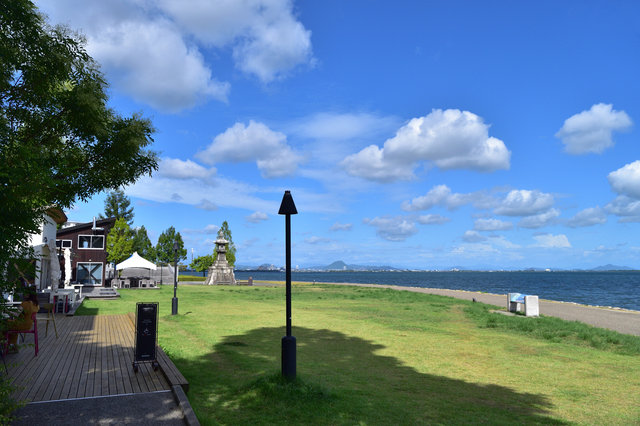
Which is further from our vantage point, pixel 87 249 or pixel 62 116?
pixel 87 249

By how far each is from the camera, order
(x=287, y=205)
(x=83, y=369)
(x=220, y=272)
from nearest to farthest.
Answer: (x=287, y=205) < (x=83, y=369) < (x=220, y=272)

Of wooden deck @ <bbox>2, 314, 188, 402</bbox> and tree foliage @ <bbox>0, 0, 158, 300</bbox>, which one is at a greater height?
tree foliage @ <bbox>0, 0, 158, 300</bbox>

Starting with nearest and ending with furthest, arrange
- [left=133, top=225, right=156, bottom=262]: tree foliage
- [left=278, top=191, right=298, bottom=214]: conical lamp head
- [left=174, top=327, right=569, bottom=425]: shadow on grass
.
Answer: [left=174, top=327, right=569, bottom=425]: shadow on grass < [left=278, top=191, right=298, bottom=214]: conical lamp head < [left=133, top=225, right=156, bottom=262]: tree foliage

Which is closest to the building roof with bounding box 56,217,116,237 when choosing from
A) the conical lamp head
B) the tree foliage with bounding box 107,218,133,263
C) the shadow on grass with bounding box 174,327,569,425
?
the tree foliage with bounding box 107,218,133,263

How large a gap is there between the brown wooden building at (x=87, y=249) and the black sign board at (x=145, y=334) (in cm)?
3237

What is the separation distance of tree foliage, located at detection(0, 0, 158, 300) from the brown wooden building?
28.0 m

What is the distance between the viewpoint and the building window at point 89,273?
36.6 meters

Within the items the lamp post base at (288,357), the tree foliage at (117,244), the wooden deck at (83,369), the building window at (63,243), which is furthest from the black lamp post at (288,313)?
the tree foliage at (117,244)

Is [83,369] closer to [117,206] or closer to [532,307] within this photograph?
[532,307]

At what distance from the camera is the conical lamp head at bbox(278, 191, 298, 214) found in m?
7.87

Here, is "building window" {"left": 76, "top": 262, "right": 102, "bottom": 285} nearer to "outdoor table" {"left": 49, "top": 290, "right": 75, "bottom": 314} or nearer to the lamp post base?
"outdoor table" {"left": 49, "top": 290, "right": 75, "bottom": 314}

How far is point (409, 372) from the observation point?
9117 millimetres

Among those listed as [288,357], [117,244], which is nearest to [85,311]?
[288,357]

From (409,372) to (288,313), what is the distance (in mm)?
3459
